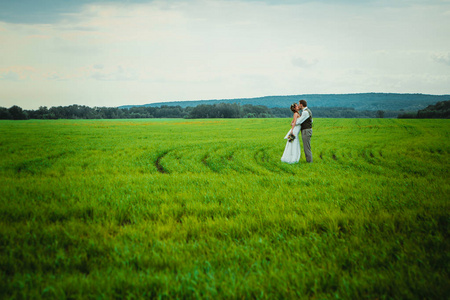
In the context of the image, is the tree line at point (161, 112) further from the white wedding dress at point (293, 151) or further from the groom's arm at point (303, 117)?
the groom's arm at point (303, 117)

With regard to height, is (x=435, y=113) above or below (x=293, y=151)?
above

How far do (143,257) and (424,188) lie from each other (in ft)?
24.7

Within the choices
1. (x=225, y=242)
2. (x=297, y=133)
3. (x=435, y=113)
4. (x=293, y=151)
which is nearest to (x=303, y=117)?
(x=297, y=133)

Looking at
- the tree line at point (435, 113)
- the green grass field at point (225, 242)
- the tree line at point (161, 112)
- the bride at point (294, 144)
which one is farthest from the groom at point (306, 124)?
the tree line at point (161, 112)

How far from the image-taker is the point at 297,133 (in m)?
12.6

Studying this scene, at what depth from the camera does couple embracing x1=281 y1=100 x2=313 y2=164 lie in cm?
1243

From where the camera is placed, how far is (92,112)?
464ft

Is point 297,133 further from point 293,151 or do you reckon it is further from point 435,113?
point 435,113

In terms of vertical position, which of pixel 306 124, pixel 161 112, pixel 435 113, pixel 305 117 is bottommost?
pixel 306 124

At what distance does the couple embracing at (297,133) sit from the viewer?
→ 12431 mm

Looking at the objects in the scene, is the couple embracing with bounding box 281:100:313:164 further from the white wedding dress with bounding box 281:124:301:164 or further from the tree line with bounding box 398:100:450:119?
the tree line with bounding box 398:100:450:119

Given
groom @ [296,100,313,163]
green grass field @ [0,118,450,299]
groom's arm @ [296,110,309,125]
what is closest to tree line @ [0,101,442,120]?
groom @ [296,100,313,163]

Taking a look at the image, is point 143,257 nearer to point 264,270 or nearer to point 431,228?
point 264,270

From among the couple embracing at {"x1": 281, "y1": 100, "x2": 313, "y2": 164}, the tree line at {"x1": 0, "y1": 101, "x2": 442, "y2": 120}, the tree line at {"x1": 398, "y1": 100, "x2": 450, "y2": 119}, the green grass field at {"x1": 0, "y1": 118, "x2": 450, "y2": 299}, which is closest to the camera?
the green grass field at {"x1": 0, "y1": 118, "x2": 450, "y2": 299}
